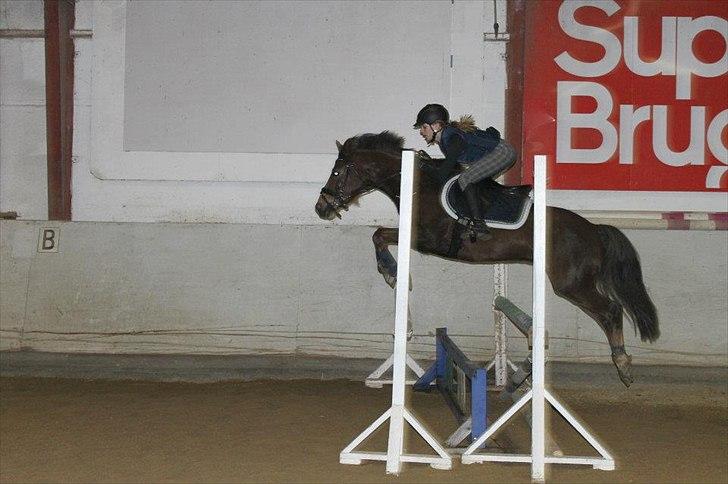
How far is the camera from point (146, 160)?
830cm

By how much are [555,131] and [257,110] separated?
3.00 m

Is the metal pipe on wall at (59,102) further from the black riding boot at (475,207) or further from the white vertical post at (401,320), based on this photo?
the white vertical post at (401,320)

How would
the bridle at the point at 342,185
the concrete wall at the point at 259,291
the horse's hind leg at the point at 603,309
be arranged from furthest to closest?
the concrete wall at the point at 259,291
the bridle at the point at 342,185
the horse's hind leg at the point at 603,309

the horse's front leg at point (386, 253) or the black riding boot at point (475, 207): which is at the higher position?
the black riding boot at point (475, 207)

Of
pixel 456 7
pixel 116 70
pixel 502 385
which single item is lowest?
pixel 502 385

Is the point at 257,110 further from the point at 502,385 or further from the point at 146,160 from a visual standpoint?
the point at 502,385

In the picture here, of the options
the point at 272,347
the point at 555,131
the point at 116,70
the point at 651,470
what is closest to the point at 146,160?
the point at 116,70

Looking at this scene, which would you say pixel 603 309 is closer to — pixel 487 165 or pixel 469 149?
pixel 487 165

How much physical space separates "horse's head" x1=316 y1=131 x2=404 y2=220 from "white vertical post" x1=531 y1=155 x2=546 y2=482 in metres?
2.18

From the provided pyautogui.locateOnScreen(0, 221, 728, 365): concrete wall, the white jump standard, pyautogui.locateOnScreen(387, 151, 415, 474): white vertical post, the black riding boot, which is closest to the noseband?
the black riding boot

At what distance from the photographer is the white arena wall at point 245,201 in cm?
777

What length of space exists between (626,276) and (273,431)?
3.02m

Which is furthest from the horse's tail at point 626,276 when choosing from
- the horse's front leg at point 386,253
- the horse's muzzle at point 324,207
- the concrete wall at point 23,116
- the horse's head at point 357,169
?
the concrete wall at point 23,116

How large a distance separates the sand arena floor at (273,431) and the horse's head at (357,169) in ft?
5.35
